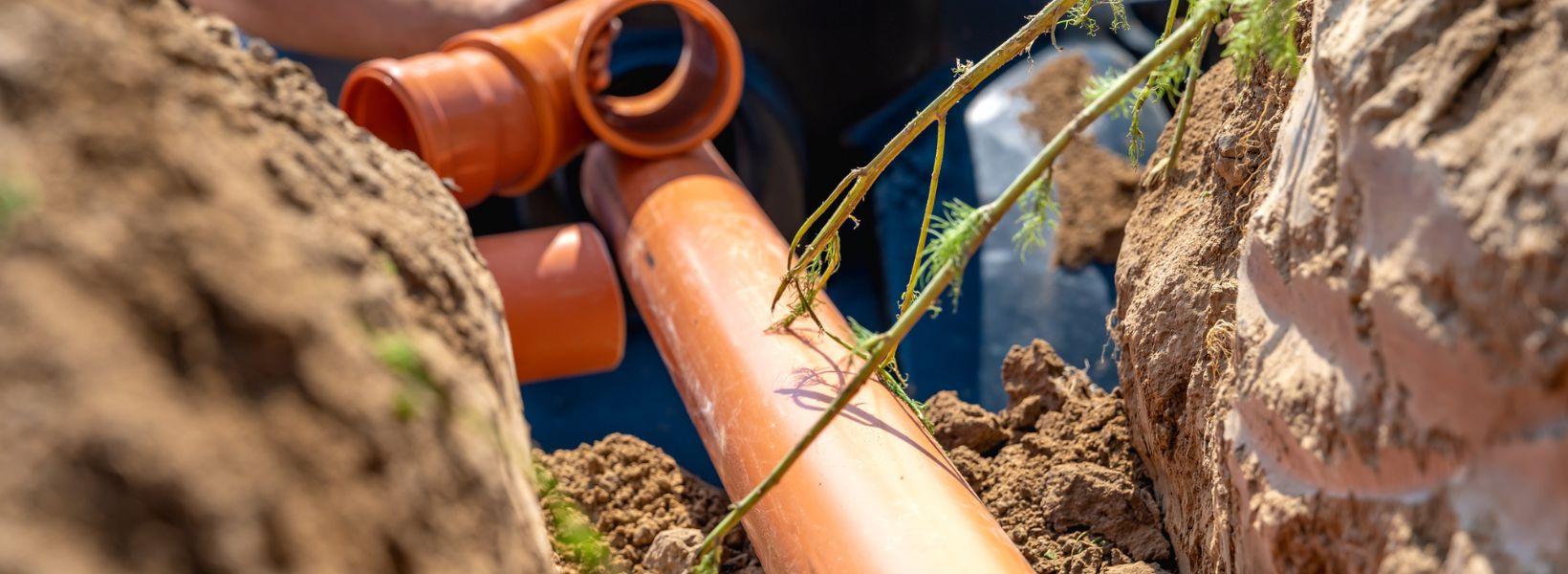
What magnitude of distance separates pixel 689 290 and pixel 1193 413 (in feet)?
2.78

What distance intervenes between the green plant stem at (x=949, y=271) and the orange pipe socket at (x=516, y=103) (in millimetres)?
1412

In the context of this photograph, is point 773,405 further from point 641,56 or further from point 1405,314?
point 641,56

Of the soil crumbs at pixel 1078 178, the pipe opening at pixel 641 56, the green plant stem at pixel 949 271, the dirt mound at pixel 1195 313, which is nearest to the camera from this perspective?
the green plant stem at pixel 949 271

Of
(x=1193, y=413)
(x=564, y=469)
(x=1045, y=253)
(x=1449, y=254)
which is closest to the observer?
(x=1449, y=254)

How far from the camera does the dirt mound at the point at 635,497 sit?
5.74 ft

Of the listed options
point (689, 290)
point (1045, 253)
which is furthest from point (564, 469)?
point (1045, 253)

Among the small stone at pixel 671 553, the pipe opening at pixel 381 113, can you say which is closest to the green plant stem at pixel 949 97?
the small stone at pixel 671 553

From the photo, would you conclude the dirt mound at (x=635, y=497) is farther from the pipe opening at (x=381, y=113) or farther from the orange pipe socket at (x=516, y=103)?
the pipe opening at (x=381, y=113)

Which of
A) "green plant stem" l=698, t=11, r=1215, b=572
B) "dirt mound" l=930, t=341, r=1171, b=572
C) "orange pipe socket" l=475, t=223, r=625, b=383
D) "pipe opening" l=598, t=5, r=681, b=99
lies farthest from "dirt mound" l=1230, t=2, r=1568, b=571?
"pipe opening" l=598, t=5, r=681, b=99

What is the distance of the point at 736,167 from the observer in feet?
9.84

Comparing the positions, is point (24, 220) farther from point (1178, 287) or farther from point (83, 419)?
A: point (1178, 287)

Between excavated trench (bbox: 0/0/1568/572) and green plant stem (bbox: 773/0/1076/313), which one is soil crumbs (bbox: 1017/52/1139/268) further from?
excavated trench (bbox: 0/0/1568/572)

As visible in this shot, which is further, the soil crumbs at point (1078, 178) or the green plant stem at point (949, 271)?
the soil crumbs at point (1078, 178)

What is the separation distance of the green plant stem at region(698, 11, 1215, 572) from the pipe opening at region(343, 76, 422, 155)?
155 centimetres
